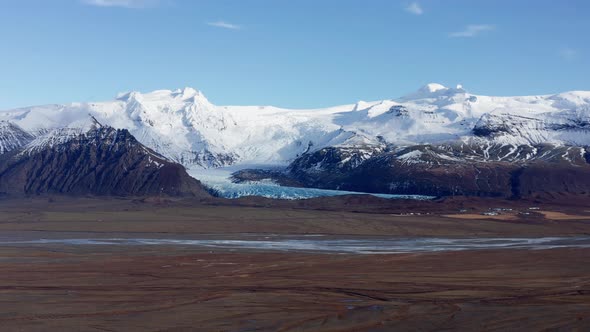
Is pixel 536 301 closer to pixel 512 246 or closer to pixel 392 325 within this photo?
pixel 392 325

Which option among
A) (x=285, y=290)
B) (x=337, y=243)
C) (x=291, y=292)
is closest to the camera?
(x=291, y=292)

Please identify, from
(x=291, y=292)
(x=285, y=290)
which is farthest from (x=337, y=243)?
(x=291, y=292)

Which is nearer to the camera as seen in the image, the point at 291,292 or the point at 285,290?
the point at 291,292

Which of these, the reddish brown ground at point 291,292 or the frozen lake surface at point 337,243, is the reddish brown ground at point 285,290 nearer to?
the reddish brown ground at point 291,292

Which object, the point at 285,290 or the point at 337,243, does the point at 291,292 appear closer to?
the point at 285,290

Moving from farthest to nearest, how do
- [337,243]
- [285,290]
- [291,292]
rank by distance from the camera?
[337,243]
[285,290]
[291,292]

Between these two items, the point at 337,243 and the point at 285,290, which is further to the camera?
the point at 337,243

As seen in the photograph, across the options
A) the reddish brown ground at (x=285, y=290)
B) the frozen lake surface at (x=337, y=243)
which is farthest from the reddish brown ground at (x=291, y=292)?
the frozen lake surface at (x=337, y=243)

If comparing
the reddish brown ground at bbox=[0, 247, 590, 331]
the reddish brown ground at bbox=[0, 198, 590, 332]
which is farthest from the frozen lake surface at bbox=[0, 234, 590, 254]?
the reddish brown ground at bbox=[0, 247, 590, 331]

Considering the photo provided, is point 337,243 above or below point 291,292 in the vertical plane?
below

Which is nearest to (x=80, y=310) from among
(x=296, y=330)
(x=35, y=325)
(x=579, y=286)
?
(x=35, y=325)
